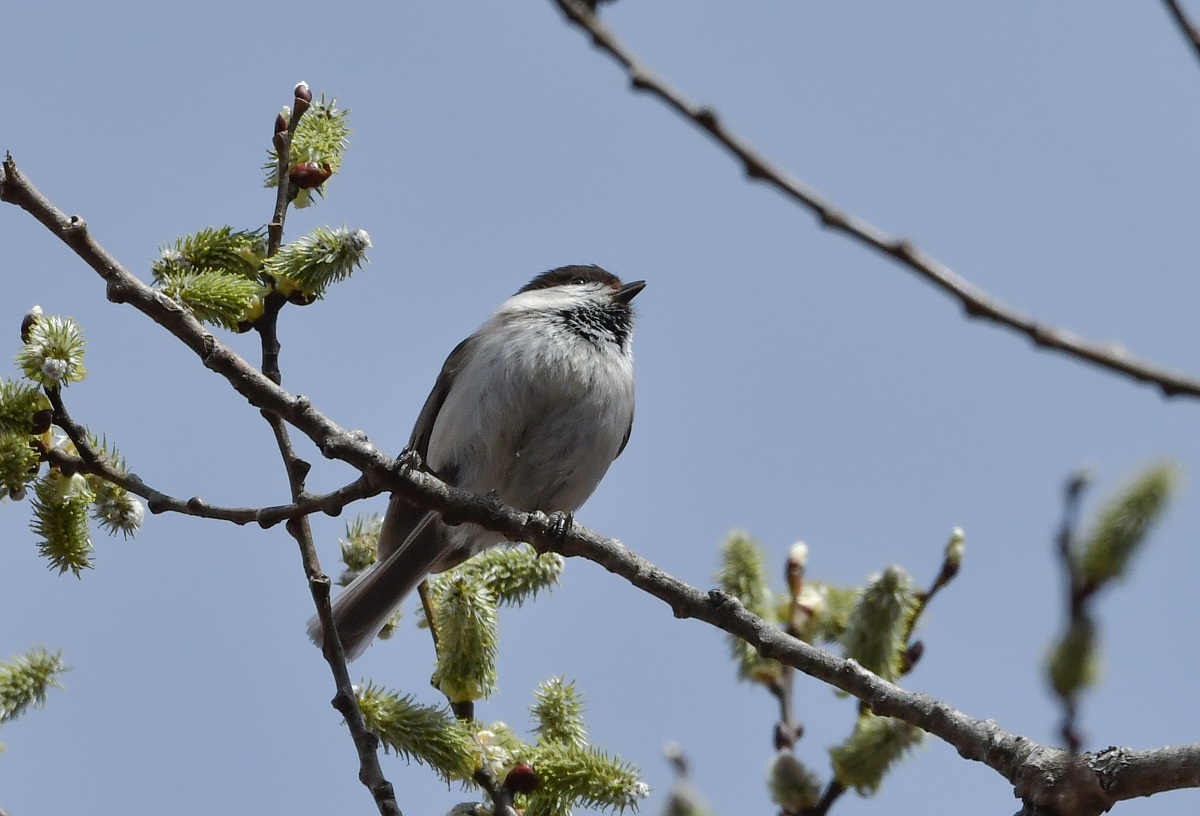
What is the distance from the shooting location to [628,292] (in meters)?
5.79

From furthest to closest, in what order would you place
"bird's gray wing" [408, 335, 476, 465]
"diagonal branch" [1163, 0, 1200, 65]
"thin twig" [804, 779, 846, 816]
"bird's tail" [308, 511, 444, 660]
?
"bird's gray wing" [408, 335, 476, 465] < "bird's tail" [308, 511, 444, 660] < "thin twig" [804, 779, 846, 816] < "diagonal branch" [1163, 0, 1200, 65]

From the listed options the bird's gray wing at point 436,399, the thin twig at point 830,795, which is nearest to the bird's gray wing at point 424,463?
the bird's gray wing at point 436,399

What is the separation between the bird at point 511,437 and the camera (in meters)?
4.97

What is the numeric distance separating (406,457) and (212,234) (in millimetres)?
915

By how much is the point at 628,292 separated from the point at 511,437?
115 centimetres

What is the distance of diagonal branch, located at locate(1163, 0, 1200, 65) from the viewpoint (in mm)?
1215

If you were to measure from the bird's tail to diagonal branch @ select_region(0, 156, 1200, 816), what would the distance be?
1.46 metres

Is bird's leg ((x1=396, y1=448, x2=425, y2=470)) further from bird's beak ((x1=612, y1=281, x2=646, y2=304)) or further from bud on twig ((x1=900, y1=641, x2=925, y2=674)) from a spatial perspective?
bird's beak ((x1=612, y1=281, x2=646, y2=304))

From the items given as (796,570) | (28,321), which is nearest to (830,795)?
(796,570)

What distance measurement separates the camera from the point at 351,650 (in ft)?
16.1

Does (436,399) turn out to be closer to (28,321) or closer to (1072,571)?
(28,321)

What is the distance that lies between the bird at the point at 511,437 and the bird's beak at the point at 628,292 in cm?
32

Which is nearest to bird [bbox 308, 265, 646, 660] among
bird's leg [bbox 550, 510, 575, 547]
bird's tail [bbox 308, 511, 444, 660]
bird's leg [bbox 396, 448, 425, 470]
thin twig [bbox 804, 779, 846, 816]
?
bird's tail [bbox 308, 511, 444, 660]

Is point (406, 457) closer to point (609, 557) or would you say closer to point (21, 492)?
point (609, 557)
